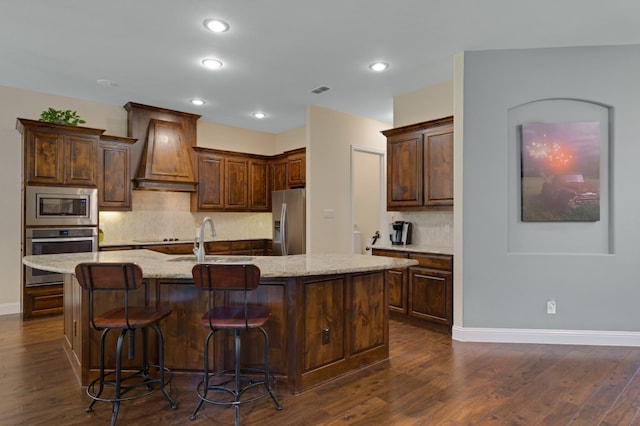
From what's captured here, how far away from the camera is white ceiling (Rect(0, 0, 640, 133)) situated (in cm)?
295

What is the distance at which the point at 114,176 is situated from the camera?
16.9ft

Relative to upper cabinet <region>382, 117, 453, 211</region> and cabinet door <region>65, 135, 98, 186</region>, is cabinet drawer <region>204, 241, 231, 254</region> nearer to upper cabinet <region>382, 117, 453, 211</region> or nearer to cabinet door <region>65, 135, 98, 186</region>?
cabinet door <region>65, 135, 98, 186</region>

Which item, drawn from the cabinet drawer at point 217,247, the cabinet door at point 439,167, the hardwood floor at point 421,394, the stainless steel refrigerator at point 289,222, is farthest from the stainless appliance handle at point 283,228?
the hardwood floor at point 421,394

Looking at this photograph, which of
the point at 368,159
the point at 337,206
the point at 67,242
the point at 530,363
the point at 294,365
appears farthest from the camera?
the point at 368,159

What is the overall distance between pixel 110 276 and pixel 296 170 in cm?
422

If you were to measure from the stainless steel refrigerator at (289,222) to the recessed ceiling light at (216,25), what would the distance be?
277 cm

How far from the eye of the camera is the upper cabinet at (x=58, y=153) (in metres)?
4.38

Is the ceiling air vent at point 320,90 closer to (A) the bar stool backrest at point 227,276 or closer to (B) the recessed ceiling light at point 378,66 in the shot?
(B) the recessed ceiling light at point 378,66

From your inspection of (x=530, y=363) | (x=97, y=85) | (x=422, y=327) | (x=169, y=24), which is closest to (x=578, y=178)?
(x=530, y=363)

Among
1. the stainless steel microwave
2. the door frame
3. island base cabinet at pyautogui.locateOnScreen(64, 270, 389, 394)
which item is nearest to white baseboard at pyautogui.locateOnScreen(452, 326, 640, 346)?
island base cabinet at pyautogui.locateOnScreen(64, 270, 389, 394)

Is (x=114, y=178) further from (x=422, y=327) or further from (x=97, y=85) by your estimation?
(x=422, y=327)

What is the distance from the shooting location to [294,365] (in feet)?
8.47

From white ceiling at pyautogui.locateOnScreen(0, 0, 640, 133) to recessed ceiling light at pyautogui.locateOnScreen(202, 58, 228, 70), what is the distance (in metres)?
0.08

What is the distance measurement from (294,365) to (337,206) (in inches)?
135
